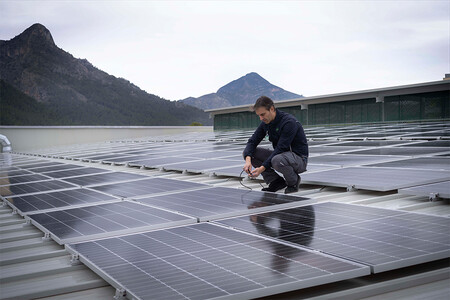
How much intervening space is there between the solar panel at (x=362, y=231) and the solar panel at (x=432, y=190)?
1357 millimetres

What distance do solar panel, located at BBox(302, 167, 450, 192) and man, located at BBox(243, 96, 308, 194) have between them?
0.62 meters

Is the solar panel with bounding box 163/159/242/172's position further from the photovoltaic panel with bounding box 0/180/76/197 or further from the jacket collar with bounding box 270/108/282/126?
the jacket collar with bounding box 270/108/282/126

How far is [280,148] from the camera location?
8086 mm

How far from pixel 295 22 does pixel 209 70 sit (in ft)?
98.6

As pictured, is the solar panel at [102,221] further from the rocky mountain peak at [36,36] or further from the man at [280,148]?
the rocky mountain peak at [36,36]

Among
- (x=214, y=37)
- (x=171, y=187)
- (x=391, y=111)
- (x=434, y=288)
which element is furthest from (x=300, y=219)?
(x=214, y=37)

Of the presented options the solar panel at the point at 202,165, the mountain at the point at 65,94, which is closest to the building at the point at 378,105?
the solar panel at the point at 202,165

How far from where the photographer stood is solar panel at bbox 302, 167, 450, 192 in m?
7.58

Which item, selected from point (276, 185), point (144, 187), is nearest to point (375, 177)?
point (276, 185)

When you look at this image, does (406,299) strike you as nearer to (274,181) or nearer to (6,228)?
(274,181)

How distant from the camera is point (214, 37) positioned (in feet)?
405

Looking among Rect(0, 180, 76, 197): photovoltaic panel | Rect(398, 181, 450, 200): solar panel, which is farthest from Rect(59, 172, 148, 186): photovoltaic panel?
Rect(398, 181, 450, 200): solar panel

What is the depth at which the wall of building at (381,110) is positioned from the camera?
40781 millimetres

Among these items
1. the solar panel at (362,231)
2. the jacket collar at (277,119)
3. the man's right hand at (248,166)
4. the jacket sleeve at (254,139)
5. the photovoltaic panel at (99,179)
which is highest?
the jacket collar at (277,119)
